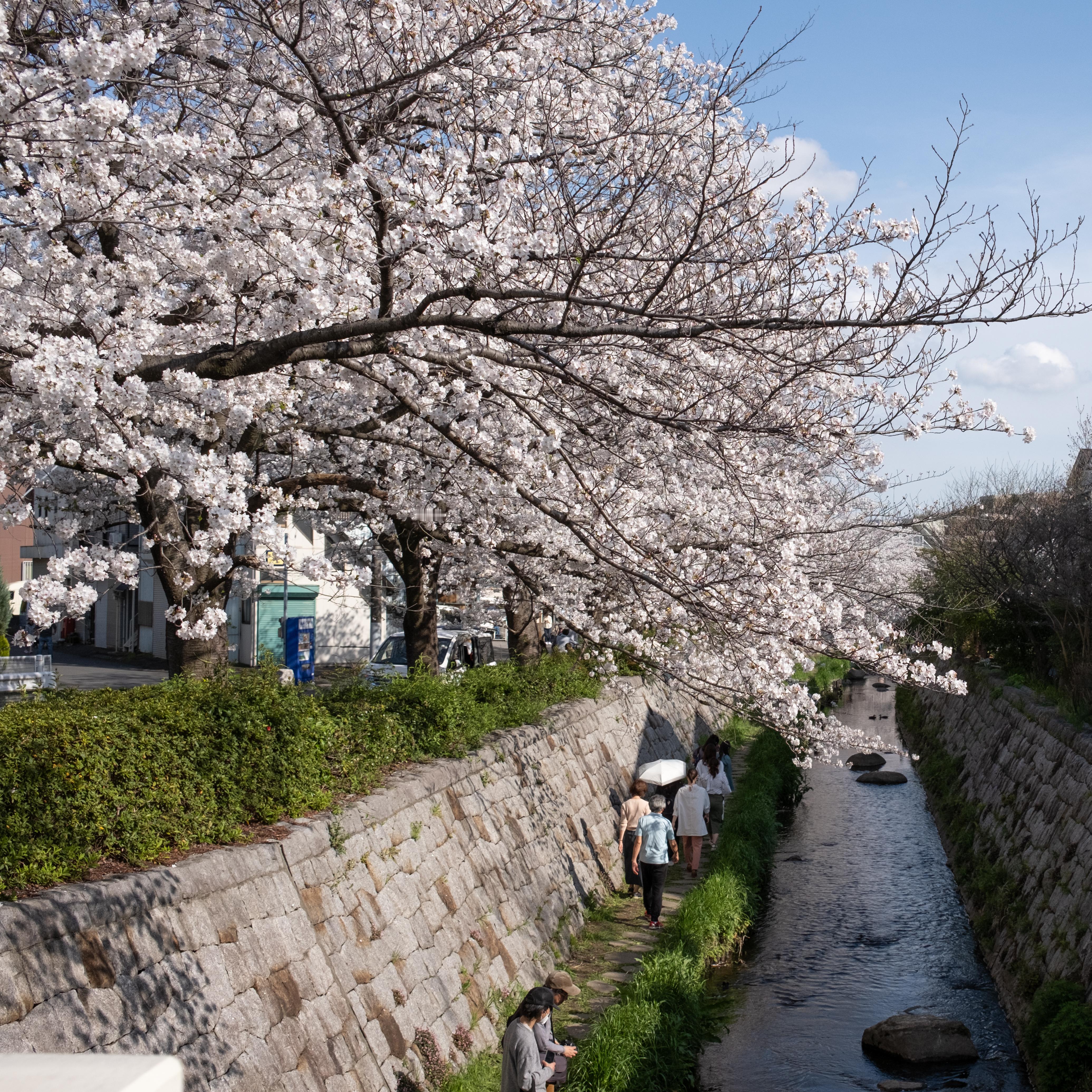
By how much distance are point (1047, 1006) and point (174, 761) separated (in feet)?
25.6

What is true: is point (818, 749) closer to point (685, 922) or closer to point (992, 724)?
point (685, 922)

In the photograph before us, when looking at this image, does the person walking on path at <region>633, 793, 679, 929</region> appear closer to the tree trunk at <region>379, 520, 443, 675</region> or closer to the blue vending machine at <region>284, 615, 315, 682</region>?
the tree trunk at <region>379, 520, 443, 675</region>

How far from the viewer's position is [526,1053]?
6680 millimetres

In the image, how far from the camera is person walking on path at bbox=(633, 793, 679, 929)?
12305 mm

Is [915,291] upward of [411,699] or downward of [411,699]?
upward

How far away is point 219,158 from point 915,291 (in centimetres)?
474

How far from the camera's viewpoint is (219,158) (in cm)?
724

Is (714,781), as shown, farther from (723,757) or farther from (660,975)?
(660,975)

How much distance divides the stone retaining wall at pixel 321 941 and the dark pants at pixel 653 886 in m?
0.90

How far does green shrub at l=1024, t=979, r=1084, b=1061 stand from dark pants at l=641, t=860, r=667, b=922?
413cm

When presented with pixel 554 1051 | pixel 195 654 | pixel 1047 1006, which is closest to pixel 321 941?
pixel 554 1051

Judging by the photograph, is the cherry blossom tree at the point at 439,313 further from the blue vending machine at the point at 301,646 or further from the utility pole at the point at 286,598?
the blue vending machine at the point at 301,646

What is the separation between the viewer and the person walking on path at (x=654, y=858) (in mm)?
12305

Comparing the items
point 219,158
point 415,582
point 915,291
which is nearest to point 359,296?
point 219,158
